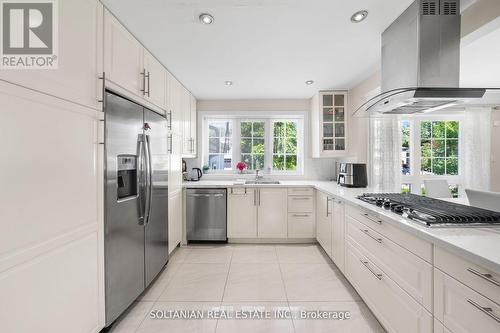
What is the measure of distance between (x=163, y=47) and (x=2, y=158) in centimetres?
170

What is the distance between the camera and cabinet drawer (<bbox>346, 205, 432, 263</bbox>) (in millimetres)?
1157

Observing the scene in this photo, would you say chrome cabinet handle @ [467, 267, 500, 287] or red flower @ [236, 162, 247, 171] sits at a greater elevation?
red flower @ [236, 162, 247, 171]

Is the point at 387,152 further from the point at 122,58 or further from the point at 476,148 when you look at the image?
the point at 122,58

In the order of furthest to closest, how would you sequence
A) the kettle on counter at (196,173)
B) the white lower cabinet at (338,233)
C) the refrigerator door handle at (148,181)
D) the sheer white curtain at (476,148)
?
the kettle on counter at (196,173), the sheer white curtain at (476,148), the white lower cabinet at (338,233), the refrigerator door handle at (148,181)

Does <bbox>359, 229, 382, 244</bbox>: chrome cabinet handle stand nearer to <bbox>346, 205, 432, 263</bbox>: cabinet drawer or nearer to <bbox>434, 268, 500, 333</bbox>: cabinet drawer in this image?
<bbox>346, 205, 432, 263</bbox>: cabinet drawer

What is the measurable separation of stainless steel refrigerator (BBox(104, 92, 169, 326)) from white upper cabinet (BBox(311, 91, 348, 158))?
7.84ft

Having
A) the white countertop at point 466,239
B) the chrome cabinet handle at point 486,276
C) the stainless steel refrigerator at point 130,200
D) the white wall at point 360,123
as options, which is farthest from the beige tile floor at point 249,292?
the white wall at point 360,123

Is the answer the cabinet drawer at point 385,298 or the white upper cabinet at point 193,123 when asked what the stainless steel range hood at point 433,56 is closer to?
the cabinet drawer at point 385,298

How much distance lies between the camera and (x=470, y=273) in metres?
0.91

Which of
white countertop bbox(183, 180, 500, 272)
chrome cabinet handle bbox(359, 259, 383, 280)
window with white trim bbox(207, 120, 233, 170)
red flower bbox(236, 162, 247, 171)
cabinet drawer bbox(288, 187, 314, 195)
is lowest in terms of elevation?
chrome cabinet handle bbox(359, 259, 383, 280)

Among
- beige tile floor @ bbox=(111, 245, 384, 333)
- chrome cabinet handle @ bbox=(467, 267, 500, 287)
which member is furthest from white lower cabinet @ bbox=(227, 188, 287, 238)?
chrome cabinet handle @ bbox=(467, 267, 500, 287)

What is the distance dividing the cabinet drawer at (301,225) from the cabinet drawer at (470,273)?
238 cm

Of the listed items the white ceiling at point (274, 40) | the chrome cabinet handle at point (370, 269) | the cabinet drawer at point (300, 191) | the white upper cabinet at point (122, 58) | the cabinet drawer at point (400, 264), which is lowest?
the chrome cabinet handle at point (370, 269)

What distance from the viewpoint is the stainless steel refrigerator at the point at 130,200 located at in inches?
64.3
